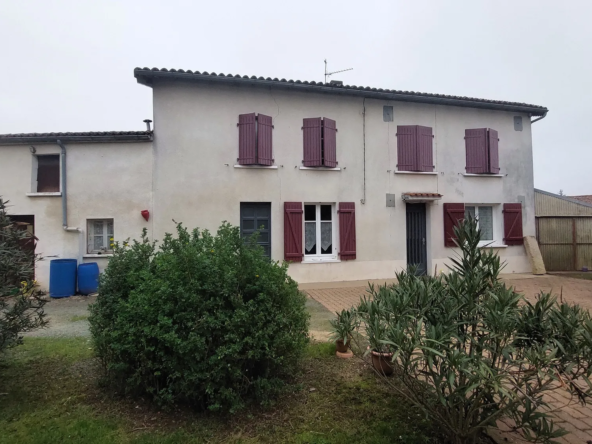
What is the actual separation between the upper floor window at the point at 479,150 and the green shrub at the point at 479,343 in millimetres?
9764

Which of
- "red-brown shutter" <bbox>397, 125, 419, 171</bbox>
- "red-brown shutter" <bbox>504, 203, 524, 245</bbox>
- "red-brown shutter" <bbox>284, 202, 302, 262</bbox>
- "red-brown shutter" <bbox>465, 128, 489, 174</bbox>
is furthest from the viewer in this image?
"red-brown shutter" <bbox>504, 203, 524, 245</bbox>

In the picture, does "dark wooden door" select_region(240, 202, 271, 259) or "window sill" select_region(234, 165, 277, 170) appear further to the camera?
"dark wooden door" select_region(240, 202, 271, 259)

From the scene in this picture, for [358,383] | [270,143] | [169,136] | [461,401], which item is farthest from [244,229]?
[461,401]

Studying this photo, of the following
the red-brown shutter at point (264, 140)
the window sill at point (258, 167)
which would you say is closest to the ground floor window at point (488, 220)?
the window sill at point (258, 167)

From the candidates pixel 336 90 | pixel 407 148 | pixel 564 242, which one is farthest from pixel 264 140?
pixel 564 242

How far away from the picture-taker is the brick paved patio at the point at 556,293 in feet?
8.77

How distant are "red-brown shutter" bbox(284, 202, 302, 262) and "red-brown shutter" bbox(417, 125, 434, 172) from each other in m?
4.23

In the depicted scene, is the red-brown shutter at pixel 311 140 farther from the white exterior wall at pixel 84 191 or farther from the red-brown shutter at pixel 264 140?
the white exterior wall at pixel 84 191

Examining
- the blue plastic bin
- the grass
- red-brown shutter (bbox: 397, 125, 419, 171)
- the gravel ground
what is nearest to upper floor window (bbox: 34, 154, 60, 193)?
the blue plastic bin

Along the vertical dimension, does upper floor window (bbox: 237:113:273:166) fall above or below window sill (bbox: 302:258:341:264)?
above

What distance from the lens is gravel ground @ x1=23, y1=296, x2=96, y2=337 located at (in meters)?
5.06

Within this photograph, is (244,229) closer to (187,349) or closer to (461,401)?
(187,349)

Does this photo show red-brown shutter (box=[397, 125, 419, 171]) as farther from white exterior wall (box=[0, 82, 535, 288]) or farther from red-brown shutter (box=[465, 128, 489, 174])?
red-brown shutter (box=[465, 128, 489, 174])

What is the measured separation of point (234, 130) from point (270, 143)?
1.04 m
